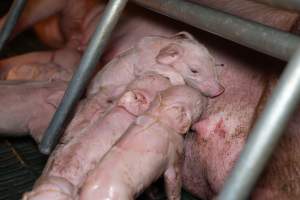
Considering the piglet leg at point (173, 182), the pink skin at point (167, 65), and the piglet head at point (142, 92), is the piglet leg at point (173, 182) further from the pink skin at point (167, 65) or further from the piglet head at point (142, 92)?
the pink skin at point (167, 65)

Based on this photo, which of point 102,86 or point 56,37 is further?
point 56,37

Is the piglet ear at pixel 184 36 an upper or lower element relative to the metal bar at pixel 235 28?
lower

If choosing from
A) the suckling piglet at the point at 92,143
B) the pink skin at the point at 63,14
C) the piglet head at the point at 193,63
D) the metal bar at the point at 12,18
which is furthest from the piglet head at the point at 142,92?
the pink skin at the point at 63,14

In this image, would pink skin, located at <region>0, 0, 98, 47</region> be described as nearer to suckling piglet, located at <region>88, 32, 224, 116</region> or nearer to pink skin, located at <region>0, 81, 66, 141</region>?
pink skin, located at <region>0, 81, 66, 141</region>

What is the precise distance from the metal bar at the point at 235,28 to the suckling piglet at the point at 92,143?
1.01ft

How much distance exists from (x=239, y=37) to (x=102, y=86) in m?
0.85

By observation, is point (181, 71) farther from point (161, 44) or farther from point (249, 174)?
point (249, 174)

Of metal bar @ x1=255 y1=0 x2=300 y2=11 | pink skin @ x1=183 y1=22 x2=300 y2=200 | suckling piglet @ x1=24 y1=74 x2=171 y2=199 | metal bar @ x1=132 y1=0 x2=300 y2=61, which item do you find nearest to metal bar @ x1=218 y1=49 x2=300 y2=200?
metal bar @ x1=132 y1=0 x2=300 y2=61

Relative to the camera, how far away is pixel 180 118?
1.67m

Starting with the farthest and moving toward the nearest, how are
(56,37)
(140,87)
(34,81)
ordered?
(56,37) → (34,81) → (140,87)

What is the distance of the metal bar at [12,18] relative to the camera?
7.89ft

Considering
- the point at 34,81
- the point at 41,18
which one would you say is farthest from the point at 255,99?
the point at 41,18

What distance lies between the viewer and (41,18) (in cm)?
303

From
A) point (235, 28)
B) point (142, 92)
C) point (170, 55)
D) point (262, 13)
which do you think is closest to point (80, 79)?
point (142, 92)
